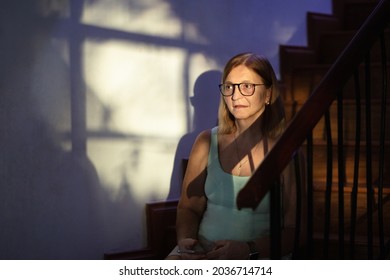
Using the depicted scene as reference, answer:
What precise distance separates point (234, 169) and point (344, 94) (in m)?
1.29

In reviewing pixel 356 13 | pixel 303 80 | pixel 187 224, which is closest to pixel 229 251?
pixel 187 224

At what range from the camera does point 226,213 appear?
238cm

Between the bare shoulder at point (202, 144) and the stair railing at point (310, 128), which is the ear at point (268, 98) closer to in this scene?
the bare shoulder at point (202, 144)

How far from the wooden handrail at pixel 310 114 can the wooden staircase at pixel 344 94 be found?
1.01 meters

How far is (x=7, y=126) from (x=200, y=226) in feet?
2.98

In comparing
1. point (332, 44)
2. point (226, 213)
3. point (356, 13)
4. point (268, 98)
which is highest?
point (356, 13)

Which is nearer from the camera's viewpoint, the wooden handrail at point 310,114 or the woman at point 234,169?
the wooden handrail at point 310,114

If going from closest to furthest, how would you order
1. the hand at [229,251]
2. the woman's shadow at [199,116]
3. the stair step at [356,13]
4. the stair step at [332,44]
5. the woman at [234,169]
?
1. the hand at [229,251]
2. the woman at [234,169]
3. the woman's shadow at [199,116]
4. the stair step at [332,44]
5. the stair step at [356,13]

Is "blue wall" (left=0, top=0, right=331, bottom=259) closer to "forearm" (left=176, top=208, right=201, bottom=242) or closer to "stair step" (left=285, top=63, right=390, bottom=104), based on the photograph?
"stair step" (left=285, top=63, right=390, bottom=104)

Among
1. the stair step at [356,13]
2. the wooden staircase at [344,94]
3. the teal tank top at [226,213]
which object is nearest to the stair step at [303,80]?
the wooden staircase at [344,94]

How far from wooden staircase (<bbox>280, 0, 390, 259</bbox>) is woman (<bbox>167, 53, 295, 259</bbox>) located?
61 centimetres

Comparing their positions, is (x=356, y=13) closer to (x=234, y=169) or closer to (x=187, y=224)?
(x=234, y=169)

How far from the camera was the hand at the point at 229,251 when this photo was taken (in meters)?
2.24
